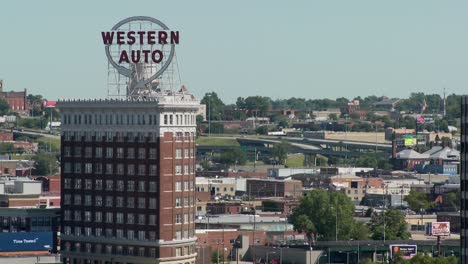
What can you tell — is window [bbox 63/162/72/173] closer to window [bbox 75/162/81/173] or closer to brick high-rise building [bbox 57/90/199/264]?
brick high-rise building [bbox 57/90/199/264]

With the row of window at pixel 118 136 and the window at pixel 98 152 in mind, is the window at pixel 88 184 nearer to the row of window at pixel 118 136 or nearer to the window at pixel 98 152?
the window at pixel 98 152

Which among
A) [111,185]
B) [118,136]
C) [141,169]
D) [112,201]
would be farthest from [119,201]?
[118,136]

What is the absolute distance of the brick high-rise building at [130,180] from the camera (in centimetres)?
16500

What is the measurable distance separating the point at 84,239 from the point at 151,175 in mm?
9294

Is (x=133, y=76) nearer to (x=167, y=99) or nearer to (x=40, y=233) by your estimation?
(x=167, y=99)

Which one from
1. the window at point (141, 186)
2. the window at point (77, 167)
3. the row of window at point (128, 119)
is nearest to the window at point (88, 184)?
the window at point (77, 167)

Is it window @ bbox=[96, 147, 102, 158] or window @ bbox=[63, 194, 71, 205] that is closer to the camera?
window @ bbox=[96, 147, 102, 158]

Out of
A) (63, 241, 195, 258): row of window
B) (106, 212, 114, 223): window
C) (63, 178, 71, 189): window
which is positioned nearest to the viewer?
(63, 241, 195, 258): row of window

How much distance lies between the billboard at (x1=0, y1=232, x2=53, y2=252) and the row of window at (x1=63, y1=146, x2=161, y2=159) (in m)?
16.5

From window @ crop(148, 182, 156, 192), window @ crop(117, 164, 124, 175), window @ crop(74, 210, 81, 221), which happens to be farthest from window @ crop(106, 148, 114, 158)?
window @ crop(74, 210, 81, 221)

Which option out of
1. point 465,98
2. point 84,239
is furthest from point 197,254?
point 465,98

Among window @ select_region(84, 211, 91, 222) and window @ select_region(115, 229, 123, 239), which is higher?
window @ select_region(84, 211, 91, 222)

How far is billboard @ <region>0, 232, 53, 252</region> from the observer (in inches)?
7387

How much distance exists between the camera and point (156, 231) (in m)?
165
